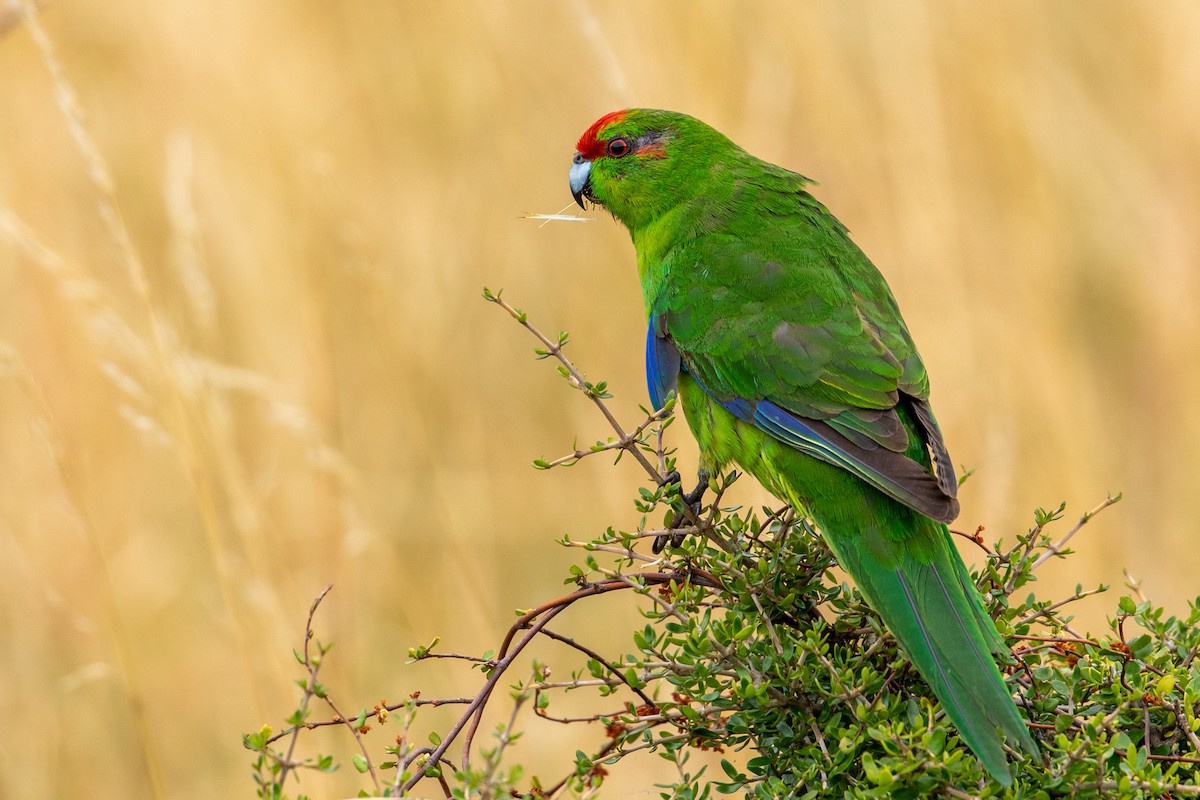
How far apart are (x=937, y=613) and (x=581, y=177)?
6.93ft

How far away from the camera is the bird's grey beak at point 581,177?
154 inches

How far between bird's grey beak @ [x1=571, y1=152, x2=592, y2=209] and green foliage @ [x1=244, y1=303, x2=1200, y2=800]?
1.76 m

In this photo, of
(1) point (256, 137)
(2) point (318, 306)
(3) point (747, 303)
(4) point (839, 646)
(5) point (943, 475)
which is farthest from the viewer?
(1) point (256, 137)

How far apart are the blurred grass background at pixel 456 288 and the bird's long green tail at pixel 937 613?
193 centimetres

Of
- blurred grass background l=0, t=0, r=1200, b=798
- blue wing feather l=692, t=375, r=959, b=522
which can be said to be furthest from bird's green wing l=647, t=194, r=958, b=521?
blurred grass background l=0, t=0, r=1200, b=798

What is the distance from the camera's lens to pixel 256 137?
18.8 ft

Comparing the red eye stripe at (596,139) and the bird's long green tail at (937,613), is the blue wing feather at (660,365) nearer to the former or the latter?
the bird's long green tail at (937,613)

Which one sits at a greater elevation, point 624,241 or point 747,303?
point 624,241

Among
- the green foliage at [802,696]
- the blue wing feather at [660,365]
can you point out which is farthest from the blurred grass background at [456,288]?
the green foliage at [802,696]

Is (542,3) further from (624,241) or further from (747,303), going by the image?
(747,303)

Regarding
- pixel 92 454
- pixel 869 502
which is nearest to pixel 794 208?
pixel 869 502

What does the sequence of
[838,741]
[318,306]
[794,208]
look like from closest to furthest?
1. [838,741]
2. [794,208]
3. [318,306]

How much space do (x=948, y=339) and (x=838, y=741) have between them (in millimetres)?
3232

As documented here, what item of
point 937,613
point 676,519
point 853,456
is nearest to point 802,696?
point 937,613
